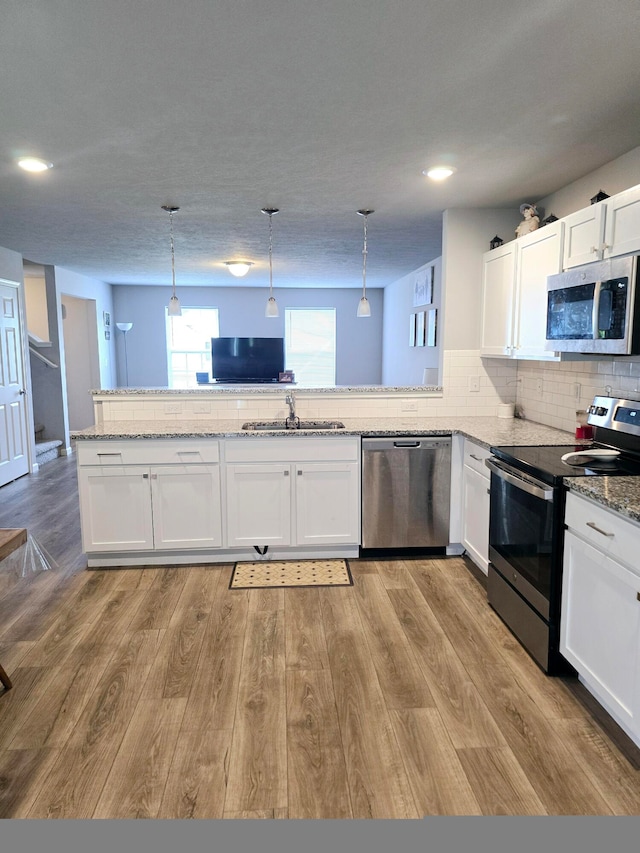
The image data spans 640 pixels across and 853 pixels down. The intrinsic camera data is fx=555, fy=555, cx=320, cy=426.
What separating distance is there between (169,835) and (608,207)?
2.94 m

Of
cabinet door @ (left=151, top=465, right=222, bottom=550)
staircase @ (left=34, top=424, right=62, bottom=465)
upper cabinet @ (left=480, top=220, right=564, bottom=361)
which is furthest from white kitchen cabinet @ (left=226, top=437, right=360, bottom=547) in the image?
staircase @ (left=34, top=424, right=62, bottom=465)

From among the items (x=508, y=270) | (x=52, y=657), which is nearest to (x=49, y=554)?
(x=52, y=657)

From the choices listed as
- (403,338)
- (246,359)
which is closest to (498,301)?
(403,338)

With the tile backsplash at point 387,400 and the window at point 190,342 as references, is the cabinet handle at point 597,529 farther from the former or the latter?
the window at point 190,342

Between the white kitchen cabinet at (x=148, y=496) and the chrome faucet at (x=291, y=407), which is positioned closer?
the white kitchen cabinet at (x=148, y=496)

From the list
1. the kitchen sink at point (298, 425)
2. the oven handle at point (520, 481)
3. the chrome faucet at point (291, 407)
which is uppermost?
the chrome faucet at point (291, 407)

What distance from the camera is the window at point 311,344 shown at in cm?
1013

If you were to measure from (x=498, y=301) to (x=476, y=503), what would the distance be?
142cm

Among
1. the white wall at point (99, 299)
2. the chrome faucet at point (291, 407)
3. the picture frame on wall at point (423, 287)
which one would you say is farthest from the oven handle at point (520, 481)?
Answer: the white wall at point (99, 299)

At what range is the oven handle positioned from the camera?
229 centimetres

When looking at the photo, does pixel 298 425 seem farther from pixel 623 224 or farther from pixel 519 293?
pixel 623 224

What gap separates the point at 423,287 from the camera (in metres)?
Answer: 7.11

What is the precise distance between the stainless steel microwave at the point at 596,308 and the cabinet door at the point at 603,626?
89 centimetres

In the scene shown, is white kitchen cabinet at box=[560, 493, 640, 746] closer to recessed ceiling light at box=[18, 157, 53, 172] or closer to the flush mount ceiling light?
recessed ceiling light at box=[18, 157, 53, 172]
